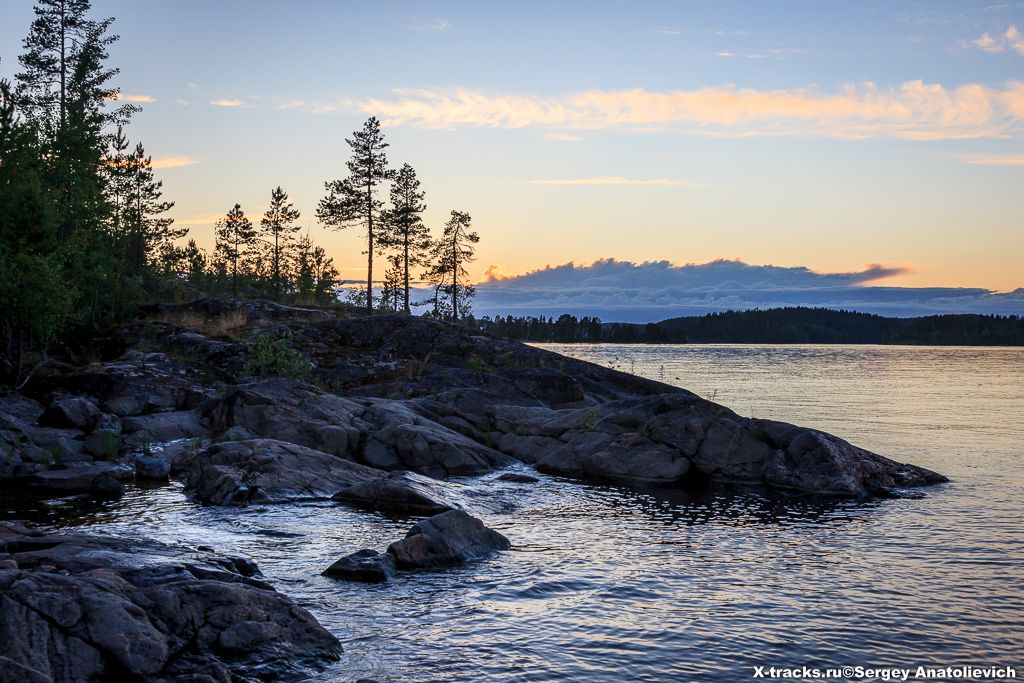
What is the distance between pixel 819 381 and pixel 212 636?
86.8 metres

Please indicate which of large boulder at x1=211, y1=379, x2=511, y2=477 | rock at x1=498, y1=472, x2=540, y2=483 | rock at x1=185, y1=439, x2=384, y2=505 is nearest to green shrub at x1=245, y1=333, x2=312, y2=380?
large boulder at x1=211, y1=379, x2=511, y2=477

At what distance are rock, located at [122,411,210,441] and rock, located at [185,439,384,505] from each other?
618cm

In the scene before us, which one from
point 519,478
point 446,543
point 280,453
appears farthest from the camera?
point 519,478

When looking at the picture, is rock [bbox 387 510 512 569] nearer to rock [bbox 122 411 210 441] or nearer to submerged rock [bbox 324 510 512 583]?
submerged rock [bbox 324 510 512 583]

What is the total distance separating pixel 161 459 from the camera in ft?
92.2

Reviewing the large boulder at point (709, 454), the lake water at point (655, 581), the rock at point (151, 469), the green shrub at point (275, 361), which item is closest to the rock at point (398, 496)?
the lake water at point (655, 581)

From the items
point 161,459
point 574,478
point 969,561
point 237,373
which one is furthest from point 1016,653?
point 237,373

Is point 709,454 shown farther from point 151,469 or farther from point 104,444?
point 104,444

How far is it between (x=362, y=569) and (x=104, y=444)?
1767 cm

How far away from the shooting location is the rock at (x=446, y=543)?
704 inches

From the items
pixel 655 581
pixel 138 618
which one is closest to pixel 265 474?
pixel 655 581

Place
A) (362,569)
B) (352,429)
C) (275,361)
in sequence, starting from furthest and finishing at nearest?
(275,361) < (352,429) < (362,569)

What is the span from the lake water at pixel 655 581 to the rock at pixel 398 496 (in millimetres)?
952

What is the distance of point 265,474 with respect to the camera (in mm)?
25594
